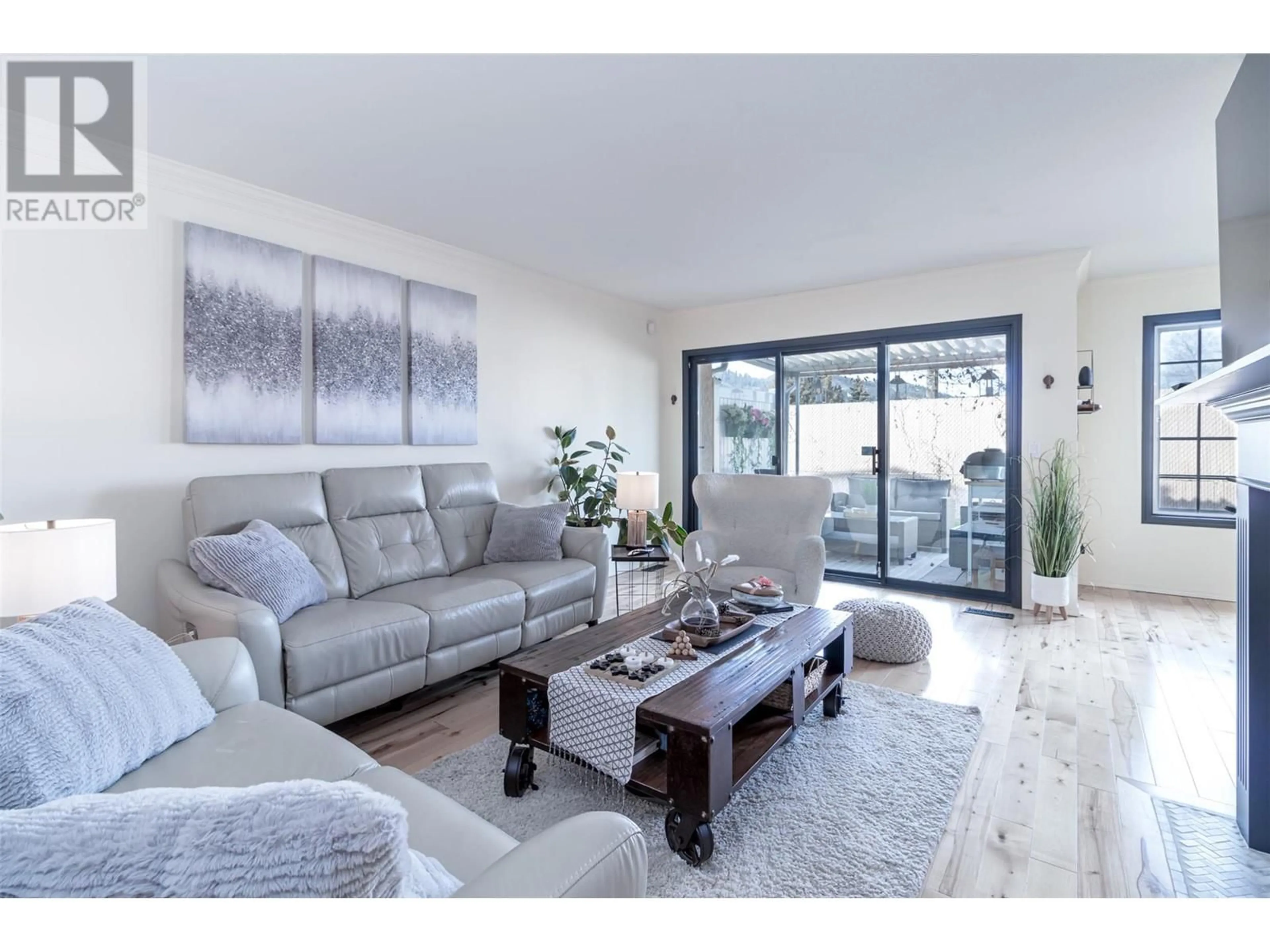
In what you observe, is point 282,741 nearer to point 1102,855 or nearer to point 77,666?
point 77,666

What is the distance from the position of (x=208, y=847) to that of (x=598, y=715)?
129cm

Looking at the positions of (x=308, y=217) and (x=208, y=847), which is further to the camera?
(x=308, y=217)

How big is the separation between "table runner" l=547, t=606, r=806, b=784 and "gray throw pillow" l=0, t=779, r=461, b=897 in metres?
1.18

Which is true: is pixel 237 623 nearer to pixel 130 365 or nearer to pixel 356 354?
pixel 130 365

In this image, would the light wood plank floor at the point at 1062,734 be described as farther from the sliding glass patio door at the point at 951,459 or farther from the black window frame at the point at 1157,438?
the black window frame at the point at 1157,438

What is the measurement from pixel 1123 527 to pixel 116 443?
663 cm

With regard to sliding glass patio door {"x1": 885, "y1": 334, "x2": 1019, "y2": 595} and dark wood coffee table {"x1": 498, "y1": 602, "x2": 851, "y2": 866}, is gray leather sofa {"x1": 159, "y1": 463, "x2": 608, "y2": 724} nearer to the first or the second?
dark wood coffee table {"x1": 498, "y1": 602, "x2": 851, "y2": 866}

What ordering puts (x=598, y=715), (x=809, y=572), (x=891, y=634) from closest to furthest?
(x=598, y=715) < (x=891, y=634) < (x=809, y=572)

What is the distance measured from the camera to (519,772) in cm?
201

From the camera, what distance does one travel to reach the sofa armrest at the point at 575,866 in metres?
0.77

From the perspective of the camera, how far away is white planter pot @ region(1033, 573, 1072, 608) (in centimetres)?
405

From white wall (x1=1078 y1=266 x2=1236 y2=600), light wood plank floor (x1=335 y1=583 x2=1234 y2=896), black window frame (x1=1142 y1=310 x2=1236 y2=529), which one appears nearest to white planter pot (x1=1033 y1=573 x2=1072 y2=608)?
light wood plank floor (x1=335 y1=583 x2=1234 y2=896)

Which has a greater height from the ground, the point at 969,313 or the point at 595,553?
the point at 969,313

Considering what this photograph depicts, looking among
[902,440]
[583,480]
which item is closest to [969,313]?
[902,440]
